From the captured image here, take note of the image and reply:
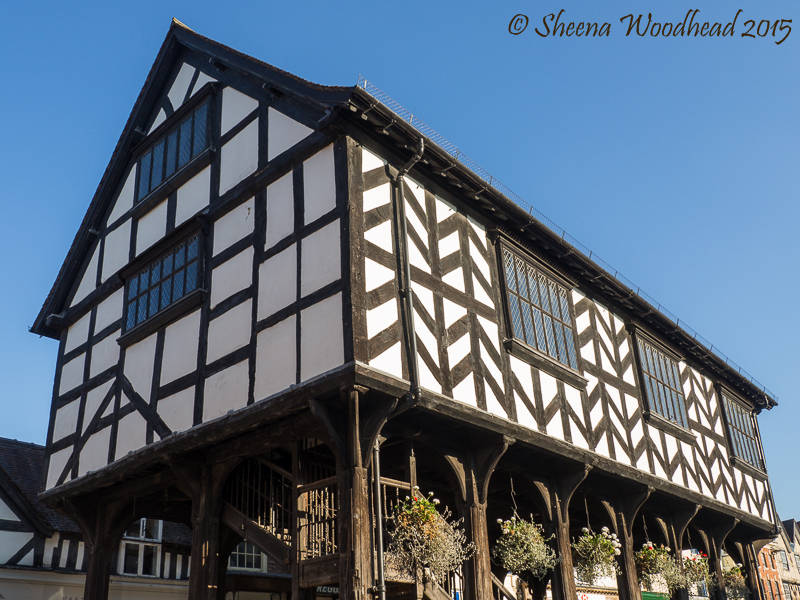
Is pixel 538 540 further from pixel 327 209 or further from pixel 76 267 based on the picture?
pixel 76 267

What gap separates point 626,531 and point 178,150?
10.8 metres

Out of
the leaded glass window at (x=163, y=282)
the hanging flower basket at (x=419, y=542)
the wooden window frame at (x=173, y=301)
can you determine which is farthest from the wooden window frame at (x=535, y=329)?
the leaded glass window at (x=163, y=282)

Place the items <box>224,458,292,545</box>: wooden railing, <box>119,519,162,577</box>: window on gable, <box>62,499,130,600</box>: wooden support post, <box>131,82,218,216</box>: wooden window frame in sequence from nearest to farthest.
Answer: <box>224,458,292,545</box>: wooden railing < <box>131,82,218,216</box>: wooden window frame < <box>62,499,130,600</box>: wooden support post < <box>119,519,162,577</box>: window on gable

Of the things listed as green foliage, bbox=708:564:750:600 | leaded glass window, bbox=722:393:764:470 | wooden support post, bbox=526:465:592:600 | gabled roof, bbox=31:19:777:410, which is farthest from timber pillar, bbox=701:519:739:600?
wooden support post, bbox=526:465:592:600

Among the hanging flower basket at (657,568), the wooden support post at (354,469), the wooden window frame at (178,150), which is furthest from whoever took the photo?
the hanging flower basket at (657,568)

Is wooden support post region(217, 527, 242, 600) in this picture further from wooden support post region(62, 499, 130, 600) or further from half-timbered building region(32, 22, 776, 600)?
wooden support post region(62, 499, 130, 600)

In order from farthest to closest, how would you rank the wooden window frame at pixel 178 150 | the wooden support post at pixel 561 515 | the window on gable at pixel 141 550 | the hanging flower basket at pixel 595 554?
the window on gable at pixel 141 550 → the wooden window frame at pixel 178 150 → the hanging flower basket at pixel 595 554 → the wooden support post at pixel 561 515

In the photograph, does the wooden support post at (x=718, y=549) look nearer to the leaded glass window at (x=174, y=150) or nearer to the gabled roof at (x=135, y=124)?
the gabled roof at (x=135, y=124)

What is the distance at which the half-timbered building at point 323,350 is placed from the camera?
9859 millimetres

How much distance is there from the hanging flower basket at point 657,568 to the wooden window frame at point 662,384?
2434mm

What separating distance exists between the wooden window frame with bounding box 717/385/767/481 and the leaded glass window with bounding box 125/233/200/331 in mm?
13495

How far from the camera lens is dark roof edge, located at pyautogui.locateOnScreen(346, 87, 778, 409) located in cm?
1074

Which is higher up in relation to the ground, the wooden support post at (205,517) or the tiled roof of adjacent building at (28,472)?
the tiled roof of adjacent building at (28,472)

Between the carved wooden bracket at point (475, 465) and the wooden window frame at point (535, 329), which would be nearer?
the carved wooden bracket at point (475, 465)
